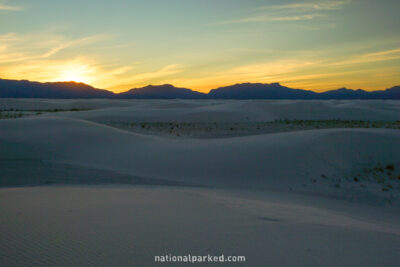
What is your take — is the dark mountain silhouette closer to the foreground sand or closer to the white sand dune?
the foreground sand

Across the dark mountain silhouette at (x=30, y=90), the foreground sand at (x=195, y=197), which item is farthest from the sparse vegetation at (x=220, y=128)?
the dark mountain silhouette at (x=30, y=90)

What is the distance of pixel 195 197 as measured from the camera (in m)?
5.35

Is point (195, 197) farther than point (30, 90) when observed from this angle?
No

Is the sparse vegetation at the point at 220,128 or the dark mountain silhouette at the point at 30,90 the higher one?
the dark mountain silhouette at the point at 30,90

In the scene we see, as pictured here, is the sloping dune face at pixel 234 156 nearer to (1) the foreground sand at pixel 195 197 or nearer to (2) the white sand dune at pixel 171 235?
(1) the foreground sand at pixel 195 197

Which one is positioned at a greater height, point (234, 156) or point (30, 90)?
point (30, 90)

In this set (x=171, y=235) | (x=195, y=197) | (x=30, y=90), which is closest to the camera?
(x=171, y=235)

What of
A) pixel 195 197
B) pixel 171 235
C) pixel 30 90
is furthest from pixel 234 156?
pixel 30 90

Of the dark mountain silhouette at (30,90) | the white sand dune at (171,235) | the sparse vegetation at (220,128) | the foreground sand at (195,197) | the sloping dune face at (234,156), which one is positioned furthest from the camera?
the dark mountain silhouette at (30,90)

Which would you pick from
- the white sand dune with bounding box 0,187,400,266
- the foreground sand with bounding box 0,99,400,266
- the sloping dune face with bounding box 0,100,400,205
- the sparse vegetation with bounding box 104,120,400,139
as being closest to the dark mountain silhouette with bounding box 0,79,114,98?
the sparse vegetation with bounding box 104,120,400,139

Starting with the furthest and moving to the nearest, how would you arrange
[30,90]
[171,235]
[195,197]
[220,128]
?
[30,90]
[220,128]
[195,197]
[171,235]

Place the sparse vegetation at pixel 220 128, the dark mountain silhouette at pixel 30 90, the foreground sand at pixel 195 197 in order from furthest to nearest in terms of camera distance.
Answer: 1. the dark mountain silhouette at pixel 30 90
2. the sparse vegetation at pixel 220 128
3. the foreground sand at pixel 195 197

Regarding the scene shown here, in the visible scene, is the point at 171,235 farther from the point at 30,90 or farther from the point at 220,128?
the point at 30,90

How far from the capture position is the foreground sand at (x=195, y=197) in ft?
9.14
